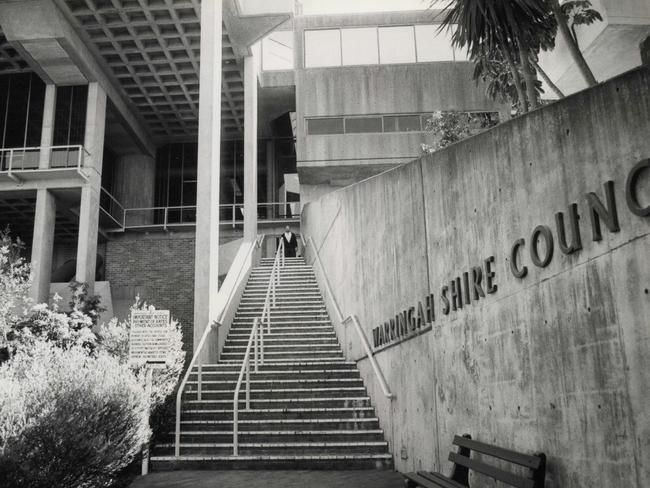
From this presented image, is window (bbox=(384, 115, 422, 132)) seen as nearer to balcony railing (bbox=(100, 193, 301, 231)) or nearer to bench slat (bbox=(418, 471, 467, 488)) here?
balcony railing (bbox=(100, 193, 301, 231))

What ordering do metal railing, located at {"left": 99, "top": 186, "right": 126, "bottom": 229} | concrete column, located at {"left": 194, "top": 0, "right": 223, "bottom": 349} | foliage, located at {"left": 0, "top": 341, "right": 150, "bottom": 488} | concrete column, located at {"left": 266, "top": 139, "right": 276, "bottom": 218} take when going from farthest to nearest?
concrete column, located at {"left": 266, "top": 139, "right": 276, "bottom": 218} < metal railing, located at {"left": 99, "top": 186, "right": 126, "bottom": 229} < concrete column, located at {"left": 194, "top": 0, "right": 223, "bottom": 349} < foliage, located at {"left": 0, "top": 341, "right": 150, "bottom": 488}

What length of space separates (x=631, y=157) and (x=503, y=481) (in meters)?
2.03

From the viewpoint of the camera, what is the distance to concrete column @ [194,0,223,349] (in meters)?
11.3

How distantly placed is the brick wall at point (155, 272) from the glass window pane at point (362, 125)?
24.2ft

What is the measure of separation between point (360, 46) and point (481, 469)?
1986cm

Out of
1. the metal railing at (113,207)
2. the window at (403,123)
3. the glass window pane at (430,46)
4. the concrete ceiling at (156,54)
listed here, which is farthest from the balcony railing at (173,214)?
the glass window pane at (430,46)

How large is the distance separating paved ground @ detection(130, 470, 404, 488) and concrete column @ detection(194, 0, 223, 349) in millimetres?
4482

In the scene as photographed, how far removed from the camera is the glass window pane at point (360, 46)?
21750 mm

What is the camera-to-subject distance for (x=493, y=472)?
12.4 ft

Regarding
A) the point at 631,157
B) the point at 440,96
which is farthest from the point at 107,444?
the point at 440,96

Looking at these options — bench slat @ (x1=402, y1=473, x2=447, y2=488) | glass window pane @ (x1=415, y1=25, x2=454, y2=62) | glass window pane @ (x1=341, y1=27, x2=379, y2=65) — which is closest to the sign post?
bench slat @ (x1=402, y1=473, x2=447, y2=488)

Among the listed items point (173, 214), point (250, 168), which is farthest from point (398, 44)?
point (173, 214)

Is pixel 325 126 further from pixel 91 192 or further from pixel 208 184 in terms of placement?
pixel 208 184

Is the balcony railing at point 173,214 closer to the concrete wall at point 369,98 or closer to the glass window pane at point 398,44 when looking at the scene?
the concrete wall at point 369,98
